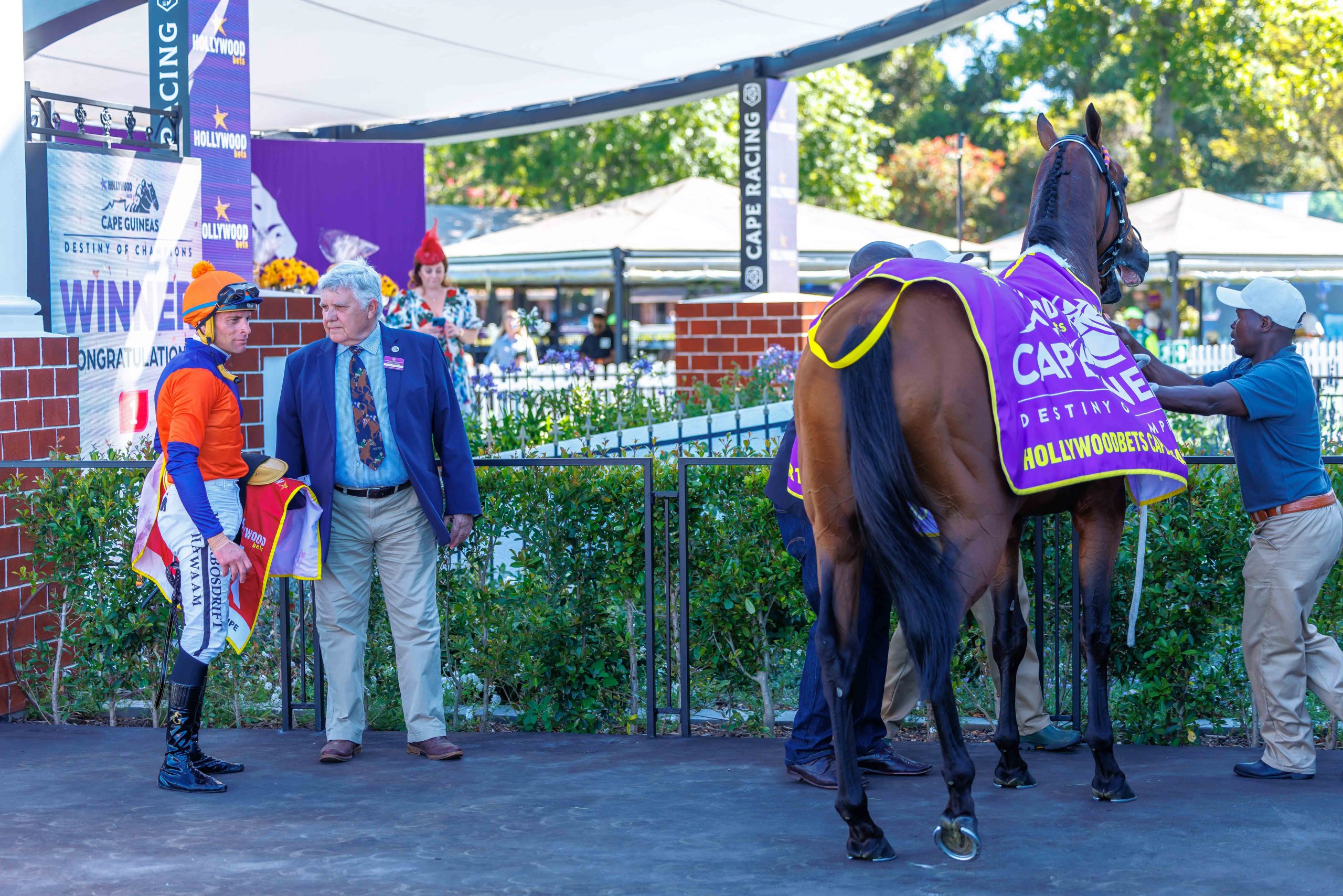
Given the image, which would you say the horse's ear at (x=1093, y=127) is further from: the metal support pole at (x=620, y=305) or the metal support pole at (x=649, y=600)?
the metal support pole at (x=620, y=305)

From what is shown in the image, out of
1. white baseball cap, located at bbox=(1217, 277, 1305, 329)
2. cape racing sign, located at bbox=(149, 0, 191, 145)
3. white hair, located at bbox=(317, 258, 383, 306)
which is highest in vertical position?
cape racing sign, located at bbox=(149, 0, 191, 145)

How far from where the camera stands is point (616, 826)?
4.54 m

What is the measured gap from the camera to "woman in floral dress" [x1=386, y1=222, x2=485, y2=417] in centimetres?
883

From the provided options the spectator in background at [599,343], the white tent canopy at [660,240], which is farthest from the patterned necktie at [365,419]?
the spectator in background at [599,343]

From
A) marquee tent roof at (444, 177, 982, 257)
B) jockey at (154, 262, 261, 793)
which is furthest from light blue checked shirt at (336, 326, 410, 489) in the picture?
marquee tent roof at (444, 177, 982, 257)

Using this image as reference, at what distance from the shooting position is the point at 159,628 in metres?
6.02

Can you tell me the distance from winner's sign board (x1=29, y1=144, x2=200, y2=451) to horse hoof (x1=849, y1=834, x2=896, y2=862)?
428 centimetres

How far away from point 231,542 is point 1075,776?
3.14 meters

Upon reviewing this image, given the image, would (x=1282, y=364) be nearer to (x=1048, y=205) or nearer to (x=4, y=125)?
(x=1048, y=205)

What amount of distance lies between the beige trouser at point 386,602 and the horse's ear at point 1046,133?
280cm

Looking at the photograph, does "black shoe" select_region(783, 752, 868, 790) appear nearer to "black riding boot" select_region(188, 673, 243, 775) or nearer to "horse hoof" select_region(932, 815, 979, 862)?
"horse hoof" select_region(932, 815, 979, 862)

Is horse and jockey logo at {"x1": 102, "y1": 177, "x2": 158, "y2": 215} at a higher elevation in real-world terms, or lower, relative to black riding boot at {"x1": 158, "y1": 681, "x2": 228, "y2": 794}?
higher

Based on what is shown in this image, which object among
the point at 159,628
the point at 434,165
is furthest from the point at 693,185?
the point at 434,165

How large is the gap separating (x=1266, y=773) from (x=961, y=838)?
4.92 ft
